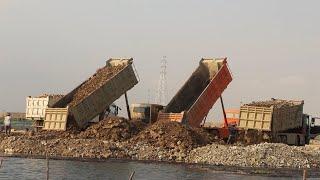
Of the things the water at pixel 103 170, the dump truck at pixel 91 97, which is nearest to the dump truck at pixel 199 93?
the dump truck at pixel 91 97

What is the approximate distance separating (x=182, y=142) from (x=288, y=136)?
775 cm

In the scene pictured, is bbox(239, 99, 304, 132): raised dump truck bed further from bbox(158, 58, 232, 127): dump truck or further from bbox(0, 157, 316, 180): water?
bbox(0, 157, 316, 180): water

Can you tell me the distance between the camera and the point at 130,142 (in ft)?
95.1

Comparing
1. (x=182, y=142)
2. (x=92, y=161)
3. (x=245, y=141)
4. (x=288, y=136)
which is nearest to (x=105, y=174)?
(x=92, y=161)

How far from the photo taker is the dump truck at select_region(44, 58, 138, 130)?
31.2 m

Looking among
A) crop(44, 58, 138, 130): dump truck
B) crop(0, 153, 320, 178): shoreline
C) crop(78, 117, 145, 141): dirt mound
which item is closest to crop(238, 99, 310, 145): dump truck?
crop(0, 153, 320, 178): shoreline

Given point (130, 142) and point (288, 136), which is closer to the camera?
point (130, 142)

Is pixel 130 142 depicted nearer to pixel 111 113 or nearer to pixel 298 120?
pixel 111 113

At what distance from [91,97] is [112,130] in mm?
2375

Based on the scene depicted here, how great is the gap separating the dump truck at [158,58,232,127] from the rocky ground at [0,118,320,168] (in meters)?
1.23

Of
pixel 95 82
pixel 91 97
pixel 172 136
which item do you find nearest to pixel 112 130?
pixel 91 97

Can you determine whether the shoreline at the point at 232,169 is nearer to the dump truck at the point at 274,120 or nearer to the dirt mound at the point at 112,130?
the dirt mound at the point at 112,130

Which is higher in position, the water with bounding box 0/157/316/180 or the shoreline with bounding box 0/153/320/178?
the shoreline with bounding box 0/153/320/178

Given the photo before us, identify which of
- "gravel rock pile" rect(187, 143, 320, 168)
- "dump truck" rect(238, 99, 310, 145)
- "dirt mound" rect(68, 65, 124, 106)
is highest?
"dirt mound" rect(68, 65, 124, 106)
